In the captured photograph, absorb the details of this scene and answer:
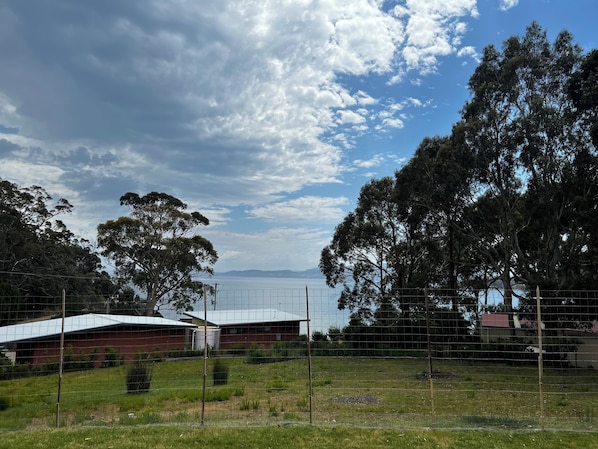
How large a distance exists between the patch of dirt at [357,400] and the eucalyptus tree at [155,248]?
22930 mm

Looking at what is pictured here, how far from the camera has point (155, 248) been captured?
3238 cm

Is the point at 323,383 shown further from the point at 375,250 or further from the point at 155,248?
the point at 155,248

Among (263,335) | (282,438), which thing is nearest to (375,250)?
(263,335)

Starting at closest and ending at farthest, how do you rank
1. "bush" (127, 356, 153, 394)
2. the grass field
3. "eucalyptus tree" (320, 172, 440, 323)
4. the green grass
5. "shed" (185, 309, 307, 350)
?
1. the green grass
2. the grass field
3. "bush" (127, 356, 153, 394)
4. "shed" (185, 309, 307, 350)
5. "eucalyptus tree" (320, 172, 440, 323)

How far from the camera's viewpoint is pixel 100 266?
137ft

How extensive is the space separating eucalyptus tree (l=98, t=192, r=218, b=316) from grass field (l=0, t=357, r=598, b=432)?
1597 centimetres

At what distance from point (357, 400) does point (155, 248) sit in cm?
2519

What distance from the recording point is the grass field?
6.83 m

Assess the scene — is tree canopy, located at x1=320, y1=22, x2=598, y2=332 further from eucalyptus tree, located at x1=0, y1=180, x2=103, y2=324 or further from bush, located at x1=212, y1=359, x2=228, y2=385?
eucalyptus tree, located at x1=0, y1=180, x2=103, y2=324

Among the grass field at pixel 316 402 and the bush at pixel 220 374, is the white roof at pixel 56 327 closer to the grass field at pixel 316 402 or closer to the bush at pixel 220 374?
the grass field at pixel 316 402

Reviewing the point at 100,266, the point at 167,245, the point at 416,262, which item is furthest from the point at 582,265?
the point at 100,266

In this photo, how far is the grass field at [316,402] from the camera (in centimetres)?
683

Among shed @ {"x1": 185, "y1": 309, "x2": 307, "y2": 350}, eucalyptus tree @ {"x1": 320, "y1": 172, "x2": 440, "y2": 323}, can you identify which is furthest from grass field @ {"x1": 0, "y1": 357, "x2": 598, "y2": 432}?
eucalyptus tree @ {"x1": 320, "y1": 172, "x2": 440, "y2": 323}

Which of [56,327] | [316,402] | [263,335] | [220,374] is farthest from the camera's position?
[263,335]
